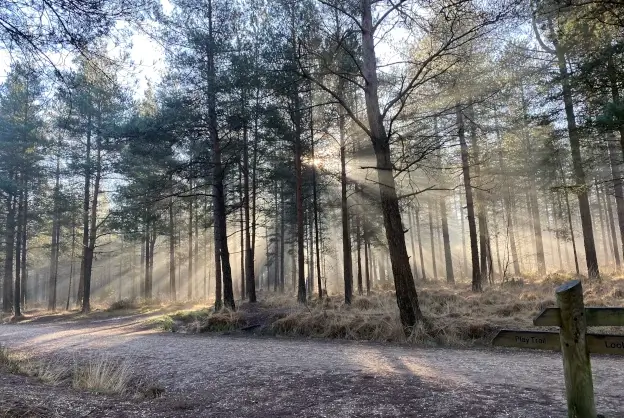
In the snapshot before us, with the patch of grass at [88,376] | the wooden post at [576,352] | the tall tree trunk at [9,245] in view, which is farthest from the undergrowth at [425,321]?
the tall tree trunk at [9,245]

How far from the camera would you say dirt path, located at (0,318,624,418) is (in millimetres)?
4121

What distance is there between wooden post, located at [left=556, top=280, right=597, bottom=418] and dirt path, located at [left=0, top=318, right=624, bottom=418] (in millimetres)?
759

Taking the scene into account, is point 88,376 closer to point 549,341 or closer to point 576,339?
point 549,341

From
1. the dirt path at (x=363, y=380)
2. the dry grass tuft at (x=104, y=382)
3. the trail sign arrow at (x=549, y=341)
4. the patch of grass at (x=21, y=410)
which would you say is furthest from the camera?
the dry grass tuft at (x=104, y=382)

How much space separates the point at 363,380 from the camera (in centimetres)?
529

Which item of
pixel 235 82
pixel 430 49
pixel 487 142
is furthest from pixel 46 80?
pixel 487 142

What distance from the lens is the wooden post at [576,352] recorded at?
120 inches

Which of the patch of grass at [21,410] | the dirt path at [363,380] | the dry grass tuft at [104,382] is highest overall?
the patch of grass at [21,410]

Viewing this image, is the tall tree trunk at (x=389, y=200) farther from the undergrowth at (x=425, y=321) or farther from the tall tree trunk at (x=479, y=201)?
the tall tree trunk at (x=479, y=201)

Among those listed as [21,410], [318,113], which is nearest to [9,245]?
[318,113]

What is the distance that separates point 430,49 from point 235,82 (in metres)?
7.50

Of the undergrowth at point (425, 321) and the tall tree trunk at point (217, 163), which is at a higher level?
the tall tree trunk at point (217, 163)

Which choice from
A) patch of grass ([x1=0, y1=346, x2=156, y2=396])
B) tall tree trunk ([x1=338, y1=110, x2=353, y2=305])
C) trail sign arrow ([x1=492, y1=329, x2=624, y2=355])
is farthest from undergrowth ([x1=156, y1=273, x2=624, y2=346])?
trail sign arrow ([x1=492, y1=329, x2=624, y2=355])

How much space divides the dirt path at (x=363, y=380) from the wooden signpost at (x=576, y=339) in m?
0.79
